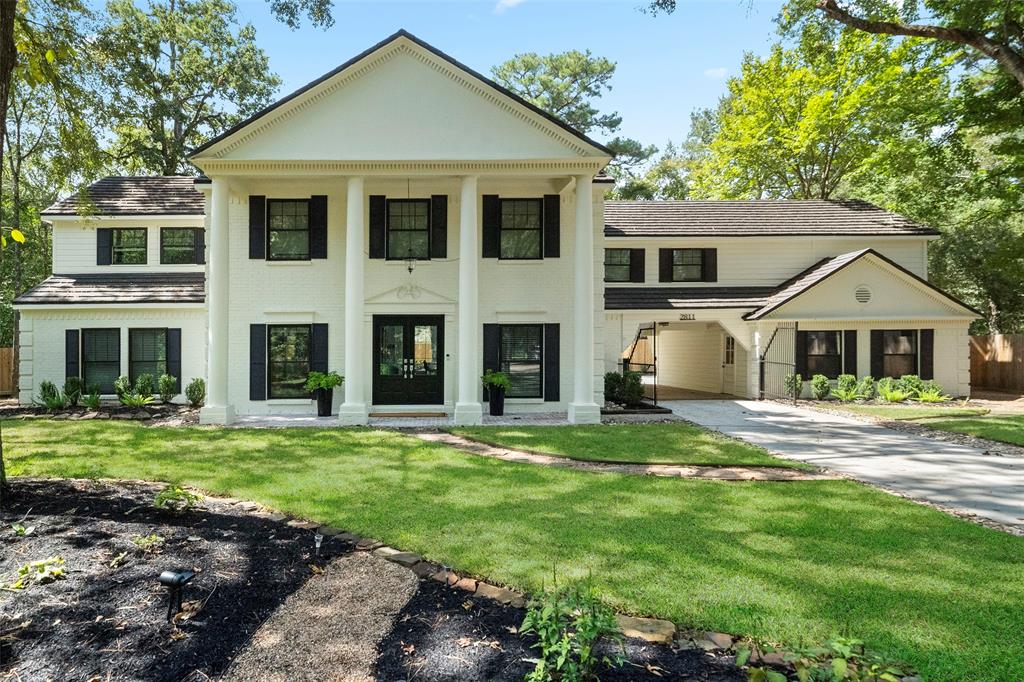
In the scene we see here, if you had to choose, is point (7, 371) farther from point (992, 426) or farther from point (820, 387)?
point (992, 426)

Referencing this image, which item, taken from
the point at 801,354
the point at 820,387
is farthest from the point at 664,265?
the point at 820,387

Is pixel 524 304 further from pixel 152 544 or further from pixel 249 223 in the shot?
pixel 152 544

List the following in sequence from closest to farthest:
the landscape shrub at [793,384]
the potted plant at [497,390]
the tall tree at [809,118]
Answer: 1. the potted plant at [497,390]
2. the landscape shrub at [793,384]
3. the tall tree at [809,118]

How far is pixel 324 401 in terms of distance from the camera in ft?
45.1

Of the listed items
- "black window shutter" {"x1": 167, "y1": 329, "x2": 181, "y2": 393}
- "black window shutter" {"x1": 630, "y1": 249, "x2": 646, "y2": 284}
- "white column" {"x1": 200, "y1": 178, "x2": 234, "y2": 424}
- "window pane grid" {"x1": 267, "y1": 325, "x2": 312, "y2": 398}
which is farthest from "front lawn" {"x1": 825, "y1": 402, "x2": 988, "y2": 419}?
"black window shutter" {"x1": 167, "y1": 329, "x2": 181, "y2": 393}

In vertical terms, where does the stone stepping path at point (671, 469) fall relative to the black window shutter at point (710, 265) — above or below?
below

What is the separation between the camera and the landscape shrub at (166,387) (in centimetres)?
1545

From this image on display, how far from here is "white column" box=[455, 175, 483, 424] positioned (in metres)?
13.1

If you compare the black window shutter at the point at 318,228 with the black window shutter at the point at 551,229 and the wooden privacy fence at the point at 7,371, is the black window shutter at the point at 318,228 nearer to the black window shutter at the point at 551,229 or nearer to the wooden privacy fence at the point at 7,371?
the black window shutter at the point at 551,229

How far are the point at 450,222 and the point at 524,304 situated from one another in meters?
2.90

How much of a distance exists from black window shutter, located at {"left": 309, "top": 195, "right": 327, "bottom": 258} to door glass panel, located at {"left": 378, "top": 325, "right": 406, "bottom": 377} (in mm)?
2538

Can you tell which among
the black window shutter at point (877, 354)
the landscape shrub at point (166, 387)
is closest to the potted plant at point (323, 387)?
the landscape shrub at point (166, 387)

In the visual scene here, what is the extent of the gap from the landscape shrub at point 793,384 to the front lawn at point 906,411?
1.03m

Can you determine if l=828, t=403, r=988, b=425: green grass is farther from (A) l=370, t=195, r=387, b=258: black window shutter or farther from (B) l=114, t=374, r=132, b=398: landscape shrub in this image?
(B) l=114, t=374, r=132, b=398: landscape shrub
